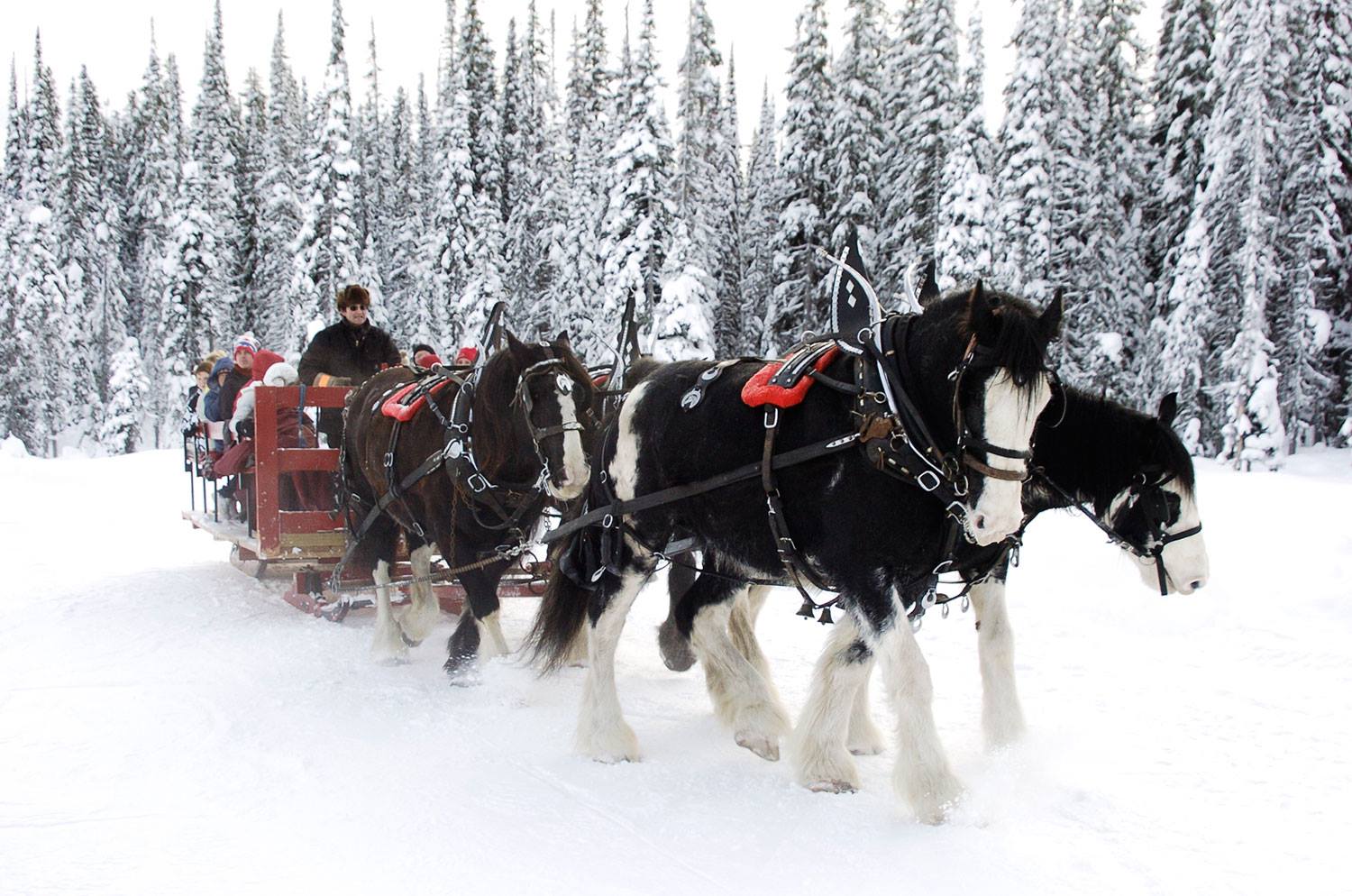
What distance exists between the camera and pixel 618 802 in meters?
4.27

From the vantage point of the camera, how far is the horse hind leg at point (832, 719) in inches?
168

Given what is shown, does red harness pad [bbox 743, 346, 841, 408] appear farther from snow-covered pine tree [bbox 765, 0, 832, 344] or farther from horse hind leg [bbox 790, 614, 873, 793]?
snow-covered pine tree [bbox 765, 0, 832, 344]

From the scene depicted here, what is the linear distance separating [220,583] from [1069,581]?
28.4ft

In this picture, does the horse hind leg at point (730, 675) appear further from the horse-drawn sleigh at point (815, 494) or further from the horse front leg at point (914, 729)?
the horse front leg at point (914, 729)

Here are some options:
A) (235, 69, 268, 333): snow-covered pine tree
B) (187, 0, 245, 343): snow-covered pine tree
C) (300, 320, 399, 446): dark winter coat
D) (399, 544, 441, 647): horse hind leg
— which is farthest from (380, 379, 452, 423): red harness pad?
(235, 69, 268, 333): snow-covered pine tree

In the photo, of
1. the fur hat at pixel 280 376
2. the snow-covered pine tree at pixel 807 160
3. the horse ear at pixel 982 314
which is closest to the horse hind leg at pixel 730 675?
→ the horse ear at pixel 982 314

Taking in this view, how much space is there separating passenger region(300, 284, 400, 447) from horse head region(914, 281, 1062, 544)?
6913 millimetres

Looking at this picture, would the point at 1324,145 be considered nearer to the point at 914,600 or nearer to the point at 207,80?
the point at 914,600

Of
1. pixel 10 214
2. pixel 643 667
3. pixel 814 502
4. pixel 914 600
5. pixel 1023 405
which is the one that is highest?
pixel 10 214

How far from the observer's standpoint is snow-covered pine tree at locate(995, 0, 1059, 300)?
26.0 metres

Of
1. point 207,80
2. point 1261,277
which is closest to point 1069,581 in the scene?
point 1261,277

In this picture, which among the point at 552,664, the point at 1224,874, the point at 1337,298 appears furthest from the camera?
the point at 1337,298

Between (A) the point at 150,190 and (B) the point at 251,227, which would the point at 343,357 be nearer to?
(B) the point at 251,227

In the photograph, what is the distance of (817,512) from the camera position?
13.9ft
